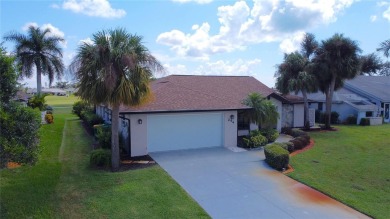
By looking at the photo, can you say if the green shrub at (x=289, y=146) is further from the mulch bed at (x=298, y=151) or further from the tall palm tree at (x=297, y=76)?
the tall palm tree at (x=297, y=76)

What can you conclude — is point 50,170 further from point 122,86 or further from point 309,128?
point 309,128

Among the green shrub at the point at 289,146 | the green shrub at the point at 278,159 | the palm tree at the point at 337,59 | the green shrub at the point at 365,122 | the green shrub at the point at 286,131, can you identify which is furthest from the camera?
the green shrub at the point at 365,122

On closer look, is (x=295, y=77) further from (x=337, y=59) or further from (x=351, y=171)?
(x=351, y=171)

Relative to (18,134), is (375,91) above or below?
above

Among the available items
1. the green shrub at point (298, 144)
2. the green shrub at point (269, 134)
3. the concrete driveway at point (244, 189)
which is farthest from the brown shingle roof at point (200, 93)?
the green shrub at point (298, 144)

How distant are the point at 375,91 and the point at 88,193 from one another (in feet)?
118

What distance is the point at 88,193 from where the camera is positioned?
9.92m

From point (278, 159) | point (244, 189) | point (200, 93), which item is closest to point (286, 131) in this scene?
point (200, 93)

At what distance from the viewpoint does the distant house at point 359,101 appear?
31.3 meters

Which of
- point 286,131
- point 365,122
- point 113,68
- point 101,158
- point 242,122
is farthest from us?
point 365,122

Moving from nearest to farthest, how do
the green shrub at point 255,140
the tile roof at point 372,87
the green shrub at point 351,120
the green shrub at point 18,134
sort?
the green shrub at point 18,134 < the green shrub at point 255,140 < the green shrub at point 351,120 < the tile roof at point 372,87

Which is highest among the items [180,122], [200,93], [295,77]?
[295,77]

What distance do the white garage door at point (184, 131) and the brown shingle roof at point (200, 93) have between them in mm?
552

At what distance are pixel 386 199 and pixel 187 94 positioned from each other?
38.5 ft
